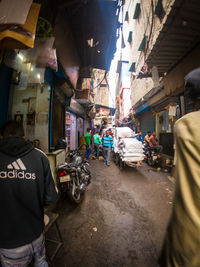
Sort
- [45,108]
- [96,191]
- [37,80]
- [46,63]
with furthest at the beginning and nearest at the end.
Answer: [96,191], [45,108], [37,80], [46,63]

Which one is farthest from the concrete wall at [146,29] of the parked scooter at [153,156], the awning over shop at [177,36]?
the parked scooter at [153,156]

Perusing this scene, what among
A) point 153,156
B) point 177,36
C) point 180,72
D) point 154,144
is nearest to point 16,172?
point 177,36

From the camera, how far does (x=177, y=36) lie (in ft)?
10.2

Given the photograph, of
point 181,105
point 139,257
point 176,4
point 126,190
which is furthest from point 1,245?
point 181,105

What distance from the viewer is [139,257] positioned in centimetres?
200

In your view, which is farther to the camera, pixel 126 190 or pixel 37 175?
pixel 126 190

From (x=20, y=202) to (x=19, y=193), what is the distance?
103mm

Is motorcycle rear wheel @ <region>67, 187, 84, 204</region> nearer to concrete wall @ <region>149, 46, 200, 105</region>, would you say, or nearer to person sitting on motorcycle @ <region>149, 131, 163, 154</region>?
concrete wall @ <region>149, 46, 200, 105</region>

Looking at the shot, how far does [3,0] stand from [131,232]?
15.2ft

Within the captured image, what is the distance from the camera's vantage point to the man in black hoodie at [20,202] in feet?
3.96

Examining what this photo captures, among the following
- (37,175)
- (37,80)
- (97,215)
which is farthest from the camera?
(97,215)

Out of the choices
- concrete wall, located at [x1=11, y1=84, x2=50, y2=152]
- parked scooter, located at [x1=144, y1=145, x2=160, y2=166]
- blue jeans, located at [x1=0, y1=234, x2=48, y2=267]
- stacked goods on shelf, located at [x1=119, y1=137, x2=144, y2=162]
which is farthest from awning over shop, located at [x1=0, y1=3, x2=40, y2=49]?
parked scooter, located at [x1=144, y1=145, x2=160, y2=166]

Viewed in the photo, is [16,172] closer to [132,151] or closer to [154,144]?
[132,151]

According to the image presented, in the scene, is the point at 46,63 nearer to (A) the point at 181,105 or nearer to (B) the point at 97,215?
(B) the point at 97,215
